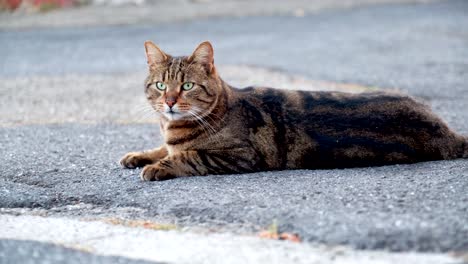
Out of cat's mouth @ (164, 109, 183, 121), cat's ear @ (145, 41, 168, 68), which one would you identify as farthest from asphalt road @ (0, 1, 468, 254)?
cat's ear @ (145, 41, 168, 68)

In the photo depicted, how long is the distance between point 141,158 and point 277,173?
1.13m

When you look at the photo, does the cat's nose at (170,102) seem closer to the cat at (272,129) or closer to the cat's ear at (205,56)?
the cat at (272,129)

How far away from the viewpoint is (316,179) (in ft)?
16.6

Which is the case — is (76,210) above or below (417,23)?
below

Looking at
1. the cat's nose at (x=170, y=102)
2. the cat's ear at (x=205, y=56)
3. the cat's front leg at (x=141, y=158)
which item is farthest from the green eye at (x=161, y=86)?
the cat's front leg at (x=141, y=158)

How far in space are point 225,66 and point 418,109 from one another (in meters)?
5.48

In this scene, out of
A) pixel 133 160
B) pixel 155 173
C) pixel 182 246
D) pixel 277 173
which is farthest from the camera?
pixel 133 160

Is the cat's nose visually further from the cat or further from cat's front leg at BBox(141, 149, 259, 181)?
cat's front leg at BBox(141, 149, 259, 181)

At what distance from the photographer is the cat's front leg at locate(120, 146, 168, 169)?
5.72 m

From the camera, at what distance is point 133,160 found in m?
5.72

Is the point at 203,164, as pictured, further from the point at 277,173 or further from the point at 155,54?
the point at 155,54

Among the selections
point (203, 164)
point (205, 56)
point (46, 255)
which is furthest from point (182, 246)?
point (205, 56)

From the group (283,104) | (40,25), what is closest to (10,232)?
(283,104)

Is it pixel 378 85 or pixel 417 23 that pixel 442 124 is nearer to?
pixel 378 85
